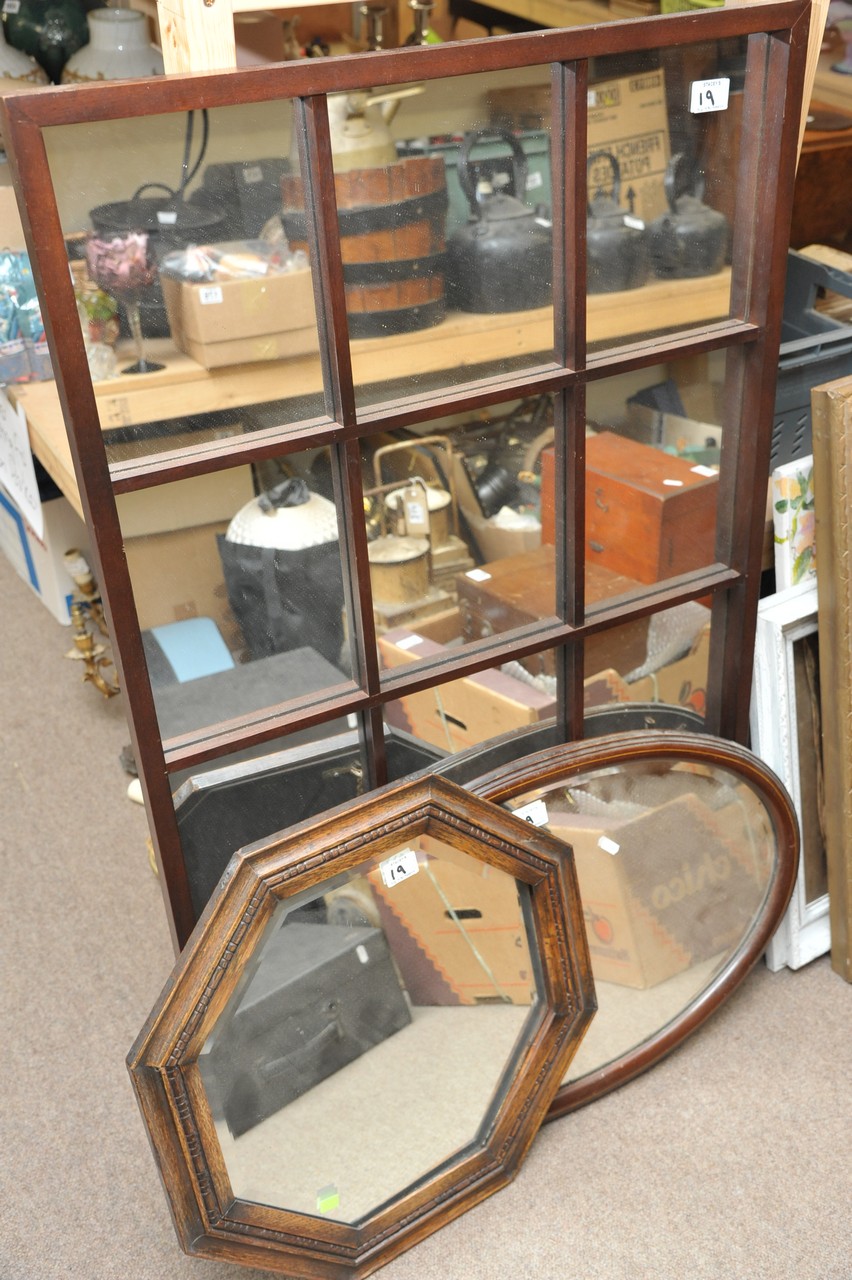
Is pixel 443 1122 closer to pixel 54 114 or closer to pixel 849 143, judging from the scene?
pixel 54 114

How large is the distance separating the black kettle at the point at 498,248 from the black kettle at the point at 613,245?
0.20 feet

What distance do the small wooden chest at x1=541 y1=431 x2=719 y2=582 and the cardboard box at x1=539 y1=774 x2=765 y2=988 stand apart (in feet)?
0.97

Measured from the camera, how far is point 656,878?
1.63m

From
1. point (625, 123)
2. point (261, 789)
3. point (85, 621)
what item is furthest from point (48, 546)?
point (625, 123)

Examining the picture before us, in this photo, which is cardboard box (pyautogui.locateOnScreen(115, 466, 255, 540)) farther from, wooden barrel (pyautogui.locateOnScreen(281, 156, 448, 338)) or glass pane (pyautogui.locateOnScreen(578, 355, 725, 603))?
glass pane (pyautogui.locateOnScreen(578, 355, 725, 603))

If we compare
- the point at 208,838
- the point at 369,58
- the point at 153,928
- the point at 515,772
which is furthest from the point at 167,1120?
the point at 369,58

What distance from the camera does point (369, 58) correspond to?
108cm

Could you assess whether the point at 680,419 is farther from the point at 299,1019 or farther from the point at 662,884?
the point at 299,1019

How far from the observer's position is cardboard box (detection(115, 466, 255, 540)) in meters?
1.16

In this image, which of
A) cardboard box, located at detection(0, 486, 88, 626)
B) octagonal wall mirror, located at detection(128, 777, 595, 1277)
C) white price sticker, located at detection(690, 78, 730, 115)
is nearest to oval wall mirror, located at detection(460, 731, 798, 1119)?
octagonal wall mirror, located at detection(128, 777, 595, 1277)

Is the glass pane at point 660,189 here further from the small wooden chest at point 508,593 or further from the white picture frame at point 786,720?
the white picture frame at point 786,720

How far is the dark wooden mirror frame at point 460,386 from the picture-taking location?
1028mm

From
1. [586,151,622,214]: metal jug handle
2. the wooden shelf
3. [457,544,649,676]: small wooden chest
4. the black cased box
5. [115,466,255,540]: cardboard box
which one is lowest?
the black cased box

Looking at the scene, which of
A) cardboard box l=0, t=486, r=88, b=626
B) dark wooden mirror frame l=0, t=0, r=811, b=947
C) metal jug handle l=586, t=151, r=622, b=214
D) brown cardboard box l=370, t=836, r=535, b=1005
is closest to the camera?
dark wooden mirror frame l=0, t=0, r=811, b=947
